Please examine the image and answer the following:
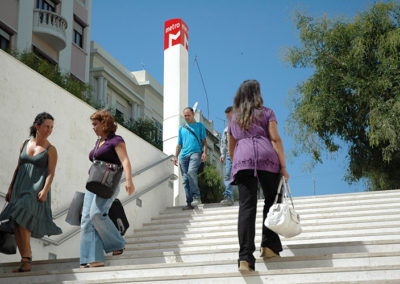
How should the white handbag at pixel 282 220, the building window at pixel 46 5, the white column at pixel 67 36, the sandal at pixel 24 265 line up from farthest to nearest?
1. the white column at pixel 67 36
2. the building window at pixel 46 5
3. the sandal at pixel 24 265
4. the white handbag at pixel 282 220

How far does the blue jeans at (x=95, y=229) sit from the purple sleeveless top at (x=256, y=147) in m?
1.40

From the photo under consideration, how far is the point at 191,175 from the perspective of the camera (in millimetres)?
9891

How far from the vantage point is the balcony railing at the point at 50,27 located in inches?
953

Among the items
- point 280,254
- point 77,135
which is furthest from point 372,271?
point 77,135

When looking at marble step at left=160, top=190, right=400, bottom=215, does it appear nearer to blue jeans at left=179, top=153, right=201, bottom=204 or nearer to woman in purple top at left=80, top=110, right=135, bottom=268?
blue jeans at left=179, top=153, right=201, bottom=204

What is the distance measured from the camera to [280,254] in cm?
579

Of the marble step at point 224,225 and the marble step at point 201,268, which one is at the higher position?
the marble step at point 224,225

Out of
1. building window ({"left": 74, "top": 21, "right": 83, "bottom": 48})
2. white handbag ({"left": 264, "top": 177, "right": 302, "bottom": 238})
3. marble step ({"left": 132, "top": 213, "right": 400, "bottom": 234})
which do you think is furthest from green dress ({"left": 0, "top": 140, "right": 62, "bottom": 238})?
building window ({"left": 74, "top": 21, "right": 83, "bottom": 48})

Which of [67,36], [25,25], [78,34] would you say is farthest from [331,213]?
[78,34]

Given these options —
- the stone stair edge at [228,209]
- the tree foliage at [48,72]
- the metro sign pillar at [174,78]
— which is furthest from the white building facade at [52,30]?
the stone stair edge at [228,209]

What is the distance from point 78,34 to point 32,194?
23.8 metres

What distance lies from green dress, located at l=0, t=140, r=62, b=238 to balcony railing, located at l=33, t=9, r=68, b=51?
62.9 ft

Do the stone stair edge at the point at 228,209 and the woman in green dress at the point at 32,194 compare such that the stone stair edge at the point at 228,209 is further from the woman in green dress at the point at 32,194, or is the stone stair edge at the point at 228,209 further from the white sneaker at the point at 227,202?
the woman in green dress at the point at 32,194

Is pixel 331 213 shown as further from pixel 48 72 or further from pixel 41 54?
pixel 41 54
